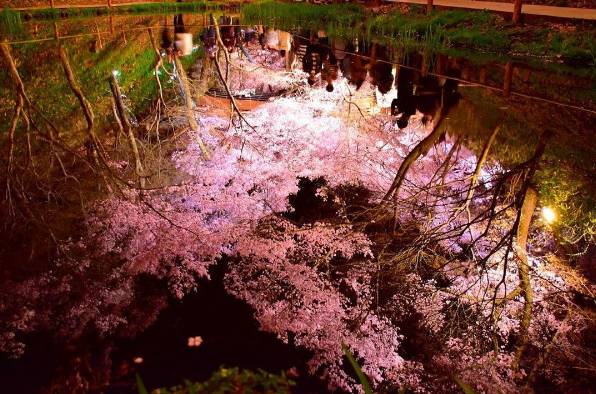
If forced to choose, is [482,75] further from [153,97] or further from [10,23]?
[10,23]

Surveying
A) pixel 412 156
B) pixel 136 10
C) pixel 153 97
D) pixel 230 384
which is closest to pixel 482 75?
pixel 412 156

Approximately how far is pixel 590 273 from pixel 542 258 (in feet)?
2.06

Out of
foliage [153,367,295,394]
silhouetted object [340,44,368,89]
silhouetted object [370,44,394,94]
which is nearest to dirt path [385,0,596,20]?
silhouetted object [370,44,394,94]

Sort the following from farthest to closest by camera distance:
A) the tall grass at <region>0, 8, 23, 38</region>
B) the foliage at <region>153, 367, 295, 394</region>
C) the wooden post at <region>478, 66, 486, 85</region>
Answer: the tall grass at <region>0, 8, 23, 38</region> < the wooden post at <region>478, 66, 486, 85</region> < the foliage at <region>153, 367, 295, 394</region>

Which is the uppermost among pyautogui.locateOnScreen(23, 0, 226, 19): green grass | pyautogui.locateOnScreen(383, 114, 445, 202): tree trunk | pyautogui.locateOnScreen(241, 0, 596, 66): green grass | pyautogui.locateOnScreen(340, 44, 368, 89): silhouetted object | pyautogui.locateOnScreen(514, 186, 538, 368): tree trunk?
pyautogui.locateOnScreen(23, 0, 226, 19): green grass

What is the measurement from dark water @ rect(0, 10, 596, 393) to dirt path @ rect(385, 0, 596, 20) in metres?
2.80

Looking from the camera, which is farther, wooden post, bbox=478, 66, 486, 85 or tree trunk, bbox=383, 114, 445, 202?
wooden post, bbox=478, 66, 486, 85

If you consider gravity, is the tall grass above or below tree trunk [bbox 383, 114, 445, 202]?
above

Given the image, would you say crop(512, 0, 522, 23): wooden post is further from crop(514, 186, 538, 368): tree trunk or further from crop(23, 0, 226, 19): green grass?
crop(23, 0, 226, 19): green grass

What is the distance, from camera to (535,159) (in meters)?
5.44

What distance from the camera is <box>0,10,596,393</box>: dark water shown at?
13.9ft

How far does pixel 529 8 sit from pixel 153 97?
1033 cm

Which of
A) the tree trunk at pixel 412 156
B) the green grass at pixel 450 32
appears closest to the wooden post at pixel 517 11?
the green grass at pixel 450 32

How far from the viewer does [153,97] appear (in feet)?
37.4
